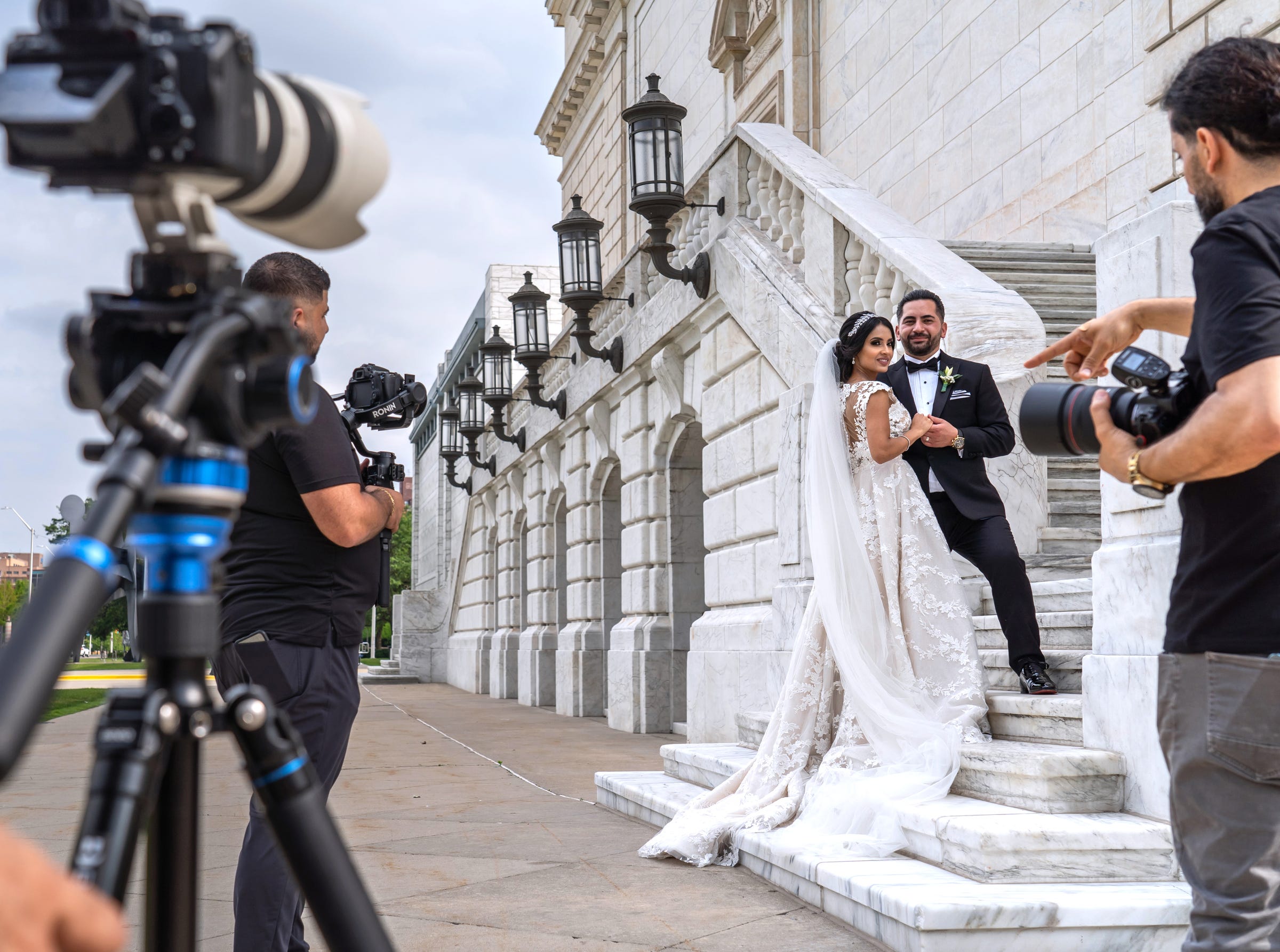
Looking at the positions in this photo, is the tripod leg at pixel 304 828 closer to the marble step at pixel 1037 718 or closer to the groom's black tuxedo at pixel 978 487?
the marble step at pixel 1037 718

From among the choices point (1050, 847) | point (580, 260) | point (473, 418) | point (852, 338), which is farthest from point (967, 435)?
point (473, 418)

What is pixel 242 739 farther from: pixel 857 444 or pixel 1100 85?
pixel 1100 85

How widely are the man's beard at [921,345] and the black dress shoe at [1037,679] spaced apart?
1.68 meters

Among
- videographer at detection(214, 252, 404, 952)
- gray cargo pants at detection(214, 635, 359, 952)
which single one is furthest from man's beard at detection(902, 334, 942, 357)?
gray cargo pants at detection(214, 635, 359, 952)

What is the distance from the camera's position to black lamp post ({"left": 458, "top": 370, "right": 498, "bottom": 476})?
71.1 ft

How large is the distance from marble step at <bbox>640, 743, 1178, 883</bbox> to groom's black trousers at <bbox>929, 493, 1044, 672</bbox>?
111 centimetres

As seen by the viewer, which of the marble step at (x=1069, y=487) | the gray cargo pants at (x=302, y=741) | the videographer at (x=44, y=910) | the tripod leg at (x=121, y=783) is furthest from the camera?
the marble step at (x=1069, y=487)

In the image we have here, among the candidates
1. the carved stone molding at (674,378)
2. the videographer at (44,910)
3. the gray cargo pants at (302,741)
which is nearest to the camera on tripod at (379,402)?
the gray cargo pants at (302,741)

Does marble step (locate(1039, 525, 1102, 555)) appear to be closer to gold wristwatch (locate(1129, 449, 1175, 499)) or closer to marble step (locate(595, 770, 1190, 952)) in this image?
marble step (locate(595, 770, 1190, 952))

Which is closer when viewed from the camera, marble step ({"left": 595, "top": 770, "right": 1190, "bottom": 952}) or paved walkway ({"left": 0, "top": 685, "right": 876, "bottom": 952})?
marble step ({"left": 595, "top": 770, "right": 1190, "bottom": 952})

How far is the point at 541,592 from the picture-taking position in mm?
19391

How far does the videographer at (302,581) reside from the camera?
2801mm

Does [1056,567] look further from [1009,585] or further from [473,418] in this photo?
[473,418]

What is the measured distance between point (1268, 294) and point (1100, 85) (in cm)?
956
